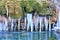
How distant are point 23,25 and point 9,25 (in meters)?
0.36

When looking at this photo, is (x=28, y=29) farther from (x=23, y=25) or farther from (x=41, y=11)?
(x=41, y=11)

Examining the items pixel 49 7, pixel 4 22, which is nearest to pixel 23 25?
pixel 4 22

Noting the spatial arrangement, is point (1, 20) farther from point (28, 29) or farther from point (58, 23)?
point (58, 23)

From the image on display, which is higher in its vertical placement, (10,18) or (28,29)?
(10,18)

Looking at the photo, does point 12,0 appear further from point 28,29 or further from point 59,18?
point 59,18

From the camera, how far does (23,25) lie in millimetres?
3832

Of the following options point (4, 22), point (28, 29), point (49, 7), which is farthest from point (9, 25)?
point (49, 7)

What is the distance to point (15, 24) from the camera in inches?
152

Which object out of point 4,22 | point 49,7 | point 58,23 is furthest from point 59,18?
point 4,22

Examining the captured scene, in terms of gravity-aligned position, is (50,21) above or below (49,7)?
below

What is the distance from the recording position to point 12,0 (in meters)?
3.68

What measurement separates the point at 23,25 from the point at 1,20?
583 mm

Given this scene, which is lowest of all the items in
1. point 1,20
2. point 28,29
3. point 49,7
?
point 28,29

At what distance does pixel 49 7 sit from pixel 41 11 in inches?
9.6
